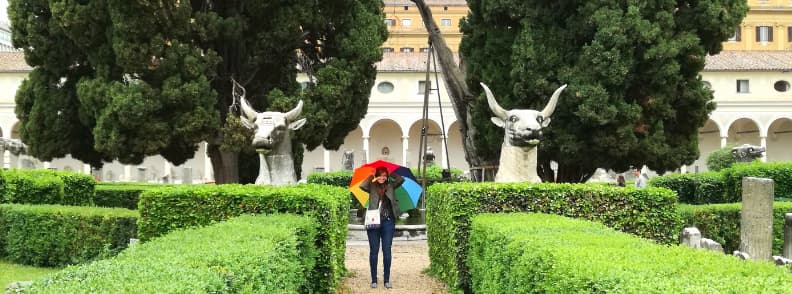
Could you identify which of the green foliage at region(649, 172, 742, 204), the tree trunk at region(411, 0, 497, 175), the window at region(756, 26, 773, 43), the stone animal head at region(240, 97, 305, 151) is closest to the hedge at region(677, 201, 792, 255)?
the green foliage at region(649, 172, 742, 204)

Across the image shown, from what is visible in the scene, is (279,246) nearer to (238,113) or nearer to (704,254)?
(704,254)

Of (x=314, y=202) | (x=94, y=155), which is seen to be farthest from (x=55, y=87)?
(x=314, y=202)

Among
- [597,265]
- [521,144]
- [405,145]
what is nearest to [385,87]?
[405,145]

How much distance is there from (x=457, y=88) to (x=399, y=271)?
7.57 meters

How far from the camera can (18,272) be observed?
941 cm

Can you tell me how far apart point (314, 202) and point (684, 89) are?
36.4 ft

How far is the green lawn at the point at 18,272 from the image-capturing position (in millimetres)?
8816

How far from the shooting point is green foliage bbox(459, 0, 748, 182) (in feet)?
49.8

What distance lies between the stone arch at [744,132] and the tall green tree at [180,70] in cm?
2920

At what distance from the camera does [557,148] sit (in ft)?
52.2

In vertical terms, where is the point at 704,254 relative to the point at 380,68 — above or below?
below

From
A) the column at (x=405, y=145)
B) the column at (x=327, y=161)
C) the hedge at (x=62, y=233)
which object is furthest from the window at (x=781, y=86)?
the hedge at (x=62, y=233)

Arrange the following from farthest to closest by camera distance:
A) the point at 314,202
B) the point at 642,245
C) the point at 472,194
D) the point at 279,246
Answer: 1. the point at 472,194
2. the point at 314,202
3. the point at 279,246
4. the point at 642,245

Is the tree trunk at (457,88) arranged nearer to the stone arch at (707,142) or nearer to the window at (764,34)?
the stone arch at (707,142)
